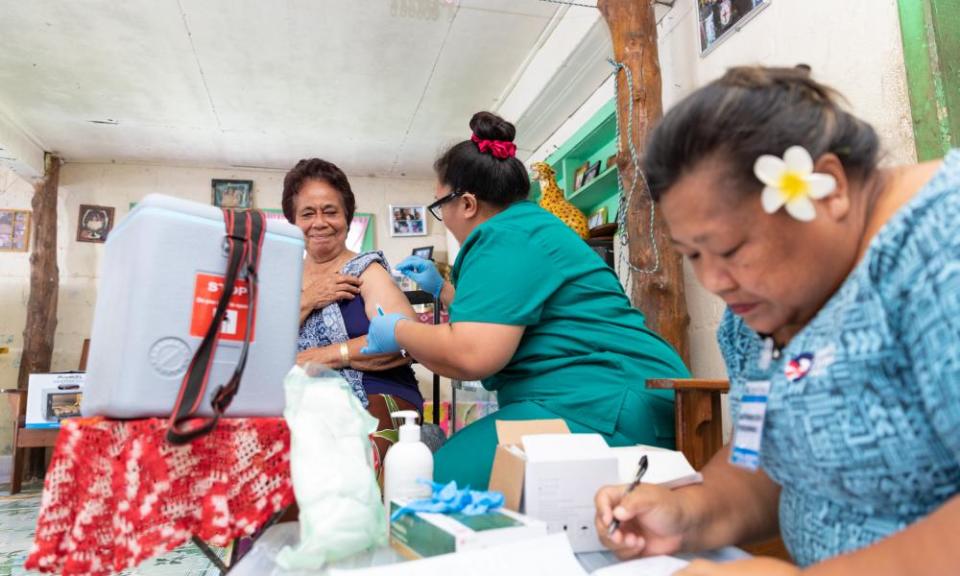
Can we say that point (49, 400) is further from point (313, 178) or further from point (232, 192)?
point (313, 178)

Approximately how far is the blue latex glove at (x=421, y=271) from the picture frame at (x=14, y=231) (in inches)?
186

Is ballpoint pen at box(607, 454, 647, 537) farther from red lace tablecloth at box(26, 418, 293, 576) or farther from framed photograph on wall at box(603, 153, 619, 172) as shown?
framed photograph on wall at box(603, 153, 619, 172)

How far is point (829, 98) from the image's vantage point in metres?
0.54

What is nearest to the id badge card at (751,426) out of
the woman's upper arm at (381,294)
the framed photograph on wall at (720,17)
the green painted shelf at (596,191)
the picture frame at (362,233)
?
the woman's upper arm at (381,294)

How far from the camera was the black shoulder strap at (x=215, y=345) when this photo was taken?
0.76 meters

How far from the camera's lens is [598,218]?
3.47 metres

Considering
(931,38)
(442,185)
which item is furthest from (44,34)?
(931,38)

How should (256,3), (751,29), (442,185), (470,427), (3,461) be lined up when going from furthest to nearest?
(3,461)
(256,3)
(751,29)
(442,185)
(470,427)

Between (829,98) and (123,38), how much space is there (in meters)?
3.86

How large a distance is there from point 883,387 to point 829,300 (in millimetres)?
87

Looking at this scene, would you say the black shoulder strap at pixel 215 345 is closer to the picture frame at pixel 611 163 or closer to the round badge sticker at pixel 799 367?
the round badge sticker at pixel 799 367

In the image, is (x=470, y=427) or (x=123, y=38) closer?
(x=470, y=427)

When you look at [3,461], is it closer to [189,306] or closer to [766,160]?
[189,306]

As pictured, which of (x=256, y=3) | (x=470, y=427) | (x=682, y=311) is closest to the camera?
(x=470, y=427)
